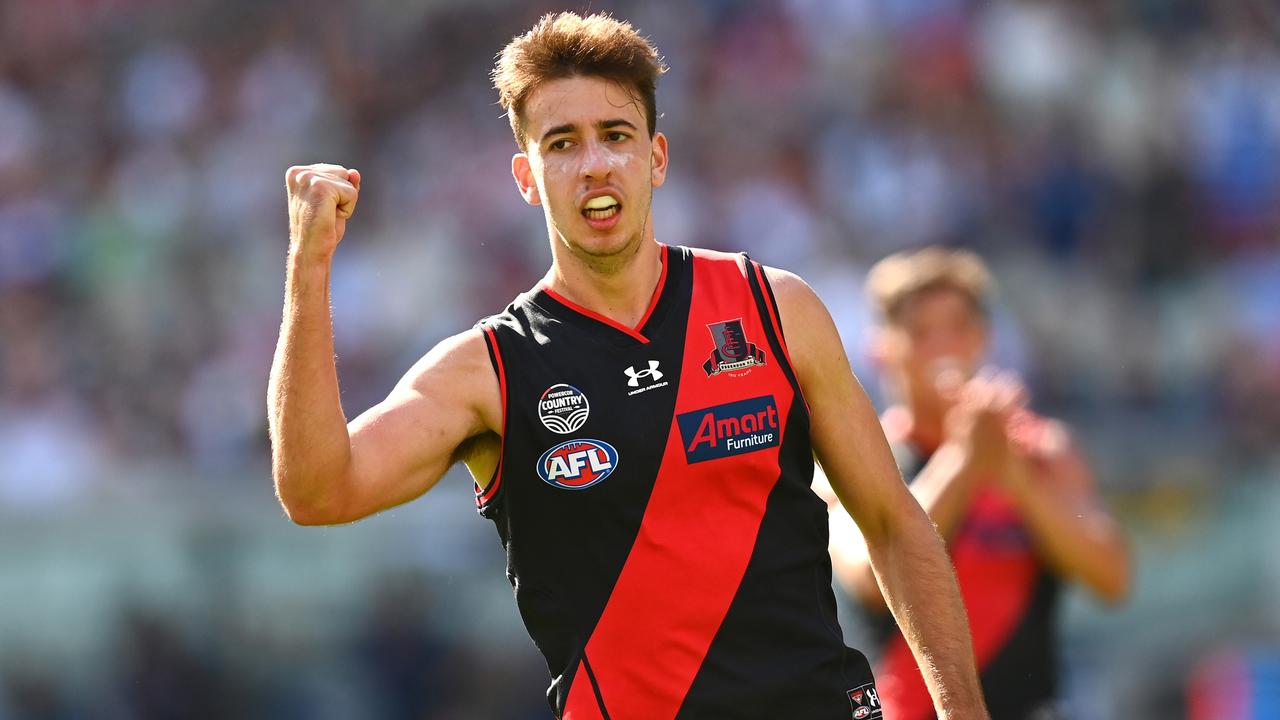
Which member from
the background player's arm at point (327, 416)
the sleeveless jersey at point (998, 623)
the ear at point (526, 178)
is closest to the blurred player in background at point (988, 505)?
the sleeveless jersey at point (998, 623)

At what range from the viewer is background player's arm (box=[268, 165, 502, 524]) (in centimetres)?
356

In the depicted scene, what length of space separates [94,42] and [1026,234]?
28.4 ft

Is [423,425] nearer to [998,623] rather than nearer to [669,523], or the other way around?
[669,523]

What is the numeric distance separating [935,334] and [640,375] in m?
2.95

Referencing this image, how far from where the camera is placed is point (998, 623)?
20.6 ft

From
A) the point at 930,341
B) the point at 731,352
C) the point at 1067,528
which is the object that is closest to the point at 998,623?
the point at 1067,528

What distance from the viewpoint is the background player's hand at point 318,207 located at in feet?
11.8

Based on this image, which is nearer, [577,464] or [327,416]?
[327,416]

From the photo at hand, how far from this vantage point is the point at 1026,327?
38.8 ft

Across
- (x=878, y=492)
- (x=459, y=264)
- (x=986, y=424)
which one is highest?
(x=459, y=264)

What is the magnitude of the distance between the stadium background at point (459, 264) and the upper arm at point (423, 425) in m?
6.51

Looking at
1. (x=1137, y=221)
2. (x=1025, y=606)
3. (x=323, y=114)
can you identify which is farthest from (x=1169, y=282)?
(x=323, y=114)

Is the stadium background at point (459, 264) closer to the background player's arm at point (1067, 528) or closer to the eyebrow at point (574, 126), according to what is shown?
the background player's arm at point (1067, 528)

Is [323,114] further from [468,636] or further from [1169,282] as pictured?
[1169,282]
